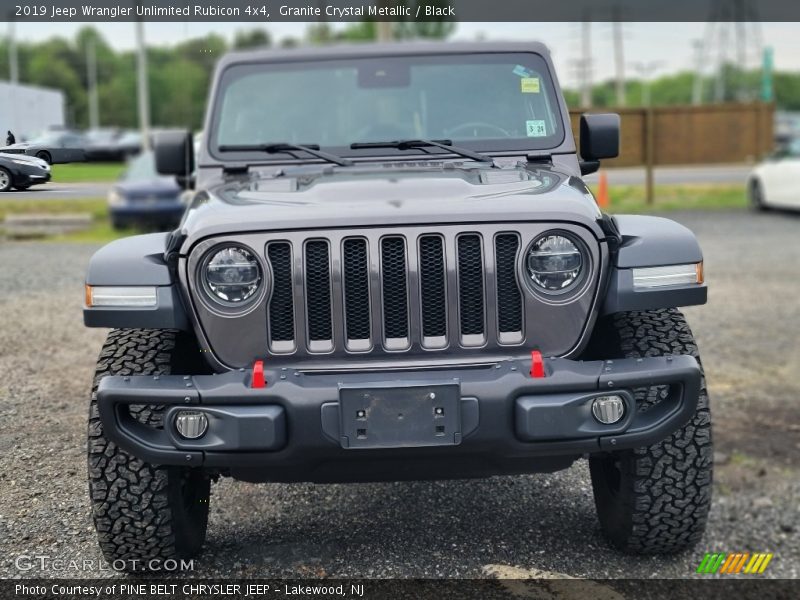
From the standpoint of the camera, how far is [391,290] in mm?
3391

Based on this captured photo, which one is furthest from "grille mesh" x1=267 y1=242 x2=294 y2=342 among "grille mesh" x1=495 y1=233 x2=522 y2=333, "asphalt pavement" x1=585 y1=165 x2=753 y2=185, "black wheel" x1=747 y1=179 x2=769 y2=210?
"black wheel" x1=747 y1=179 x2=769 y2=210

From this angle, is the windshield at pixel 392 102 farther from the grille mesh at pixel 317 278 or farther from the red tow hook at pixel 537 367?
the red tow hook at pixel 537 367

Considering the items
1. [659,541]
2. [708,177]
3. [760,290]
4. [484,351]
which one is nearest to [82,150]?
[484,351]

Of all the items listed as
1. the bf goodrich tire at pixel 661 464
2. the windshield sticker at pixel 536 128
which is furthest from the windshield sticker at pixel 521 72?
the bf goodrich tire at pixel 661 464

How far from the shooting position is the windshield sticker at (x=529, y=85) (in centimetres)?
473

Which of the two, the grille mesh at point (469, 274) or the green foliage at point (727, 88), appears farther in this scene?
the green foliage at point (727, 88)

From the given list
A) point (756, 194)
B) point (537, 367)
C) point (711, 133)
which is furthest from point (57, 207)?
point (711, 133)

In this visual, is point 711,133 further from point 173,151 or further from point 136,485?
point 136,485

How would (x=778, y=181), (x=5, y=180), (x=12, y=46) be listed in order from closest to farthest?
(x=5, y=180)
(x=12, y=46)
(x=778, y=181)

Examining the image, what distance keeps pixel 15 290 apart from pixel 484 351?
2.33m

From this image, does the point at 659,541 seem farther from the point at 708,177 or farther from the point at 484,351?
the point at 708,177

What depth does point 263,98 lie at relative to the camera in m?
4.80

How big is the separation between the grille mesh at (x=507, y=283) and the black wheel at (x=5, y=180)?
1560 millimetres

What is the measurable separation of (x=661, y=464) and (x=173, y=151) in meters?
2.68
